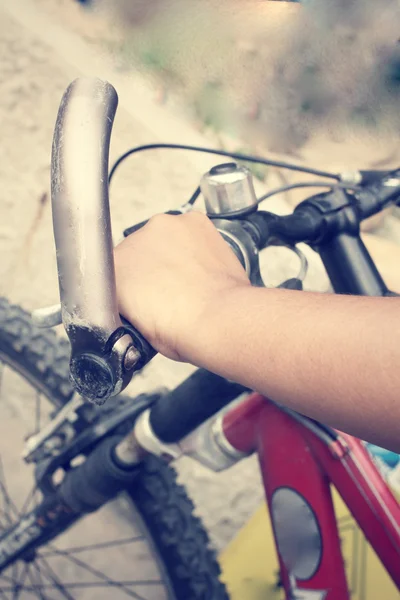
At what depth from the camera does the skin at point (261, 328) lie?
1.03 ft

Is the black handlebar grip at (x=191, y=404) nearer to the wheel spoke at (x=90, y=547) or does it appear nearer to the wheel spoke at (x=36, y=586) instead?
the wheel spoke at (x=90, y=547)

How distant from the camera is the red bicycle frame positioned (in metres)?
0.64

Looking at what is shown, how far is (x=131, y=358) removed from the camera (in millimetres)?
393

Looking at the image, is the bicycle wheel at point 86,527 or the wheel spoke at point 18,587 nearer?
the bicycle wheel at point 86,527

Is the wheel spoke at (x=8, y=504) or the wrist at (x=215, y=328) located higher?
the wheel spoke at (x=8, y=504)

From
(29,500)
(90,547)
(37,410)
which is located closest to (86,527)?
(90,547)

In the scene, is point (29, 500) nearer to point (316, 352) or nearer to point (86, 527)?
point (86, 527)

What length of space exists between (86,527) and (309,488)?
70cm

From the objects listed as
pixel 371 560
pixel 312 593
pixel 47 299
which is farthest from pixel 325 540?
pixel 47 299

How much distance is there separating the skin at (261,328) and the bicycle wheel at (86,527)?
1.68 ft

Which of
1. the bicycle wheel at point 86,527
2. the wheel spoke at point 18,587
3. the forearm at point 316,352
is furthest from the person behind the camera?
the wheel spoke at point 18,587

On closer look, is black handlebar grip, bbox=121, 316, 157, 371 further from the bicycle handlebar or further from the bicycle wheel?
the bicycle wheel

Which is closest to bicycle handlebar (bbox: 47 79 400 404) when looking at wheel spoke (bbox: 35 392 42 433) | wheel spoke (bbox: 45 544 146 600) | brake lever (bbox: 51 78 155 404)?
brake lever (bbox: 51 78 155 404)

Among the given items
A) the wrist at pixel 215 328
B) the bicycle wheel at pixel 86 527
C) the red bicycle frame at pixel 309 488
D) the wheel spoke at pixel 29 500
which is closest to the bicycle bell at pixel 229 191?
the wrist at pixel 215 328
